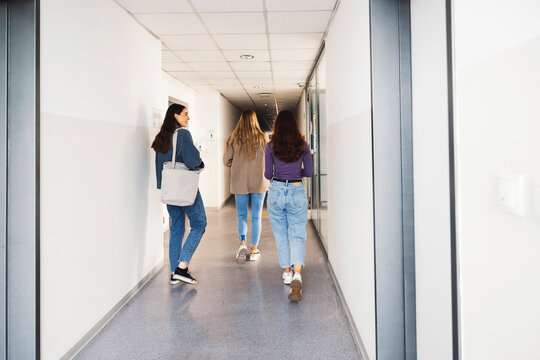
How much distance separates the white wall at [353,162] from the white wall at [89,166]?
1588 mm

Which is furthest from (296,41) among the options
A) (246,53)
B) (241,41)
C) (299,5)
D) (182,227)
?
(182,227)

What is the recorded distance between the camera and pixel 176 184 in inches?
117

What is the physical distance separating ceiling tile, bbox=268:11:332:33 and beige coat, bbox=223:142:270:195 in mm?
1199

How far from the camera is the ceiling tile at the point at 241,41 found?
3.74 metres

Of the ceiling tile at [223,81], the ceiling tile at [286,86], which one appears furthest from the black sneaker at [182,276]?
the ceiling tile at [286,86]

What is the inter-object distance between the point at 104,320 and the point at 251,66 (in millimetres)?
3628

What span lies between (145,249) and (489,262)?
2.84 m

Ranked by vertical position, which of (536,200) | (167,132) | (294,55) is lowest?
(536,200)

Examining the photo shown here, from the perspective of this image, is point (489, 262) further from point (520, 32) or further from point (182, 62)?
point (182, 62)

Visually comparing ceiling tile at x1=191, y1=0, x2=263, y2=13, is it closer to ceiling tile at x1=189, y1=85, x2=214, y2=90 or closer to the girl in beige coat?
the girl in beige coat

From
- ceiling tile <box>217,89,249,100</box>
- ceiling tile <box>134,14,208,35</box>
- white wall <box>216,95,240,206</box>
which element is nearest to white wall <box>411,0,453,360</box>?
ceiling tile <box>134,14,208,35</box>

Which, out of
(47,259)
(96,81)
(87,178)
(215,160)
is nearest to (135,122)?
(96,81)

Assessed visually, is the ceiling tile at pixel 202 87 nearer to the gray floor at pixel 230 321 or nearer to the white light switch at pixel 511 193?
the gray floor at pixel 230 321

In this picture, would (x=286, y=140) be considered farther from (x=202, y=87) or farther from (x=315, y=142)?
(x=202, y=87)
